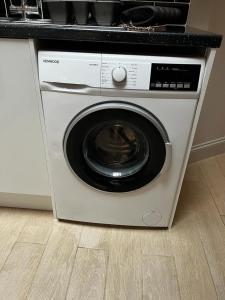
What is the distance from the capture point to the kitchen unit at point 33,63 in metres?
0.87

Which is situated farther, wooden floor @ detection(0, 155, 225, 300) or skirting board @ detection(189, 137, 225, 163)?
skirting board @ detection(189, 137, 225, 163)

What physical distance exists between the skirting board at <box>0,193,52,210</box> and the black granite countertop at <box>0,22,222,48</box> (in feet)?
2.54

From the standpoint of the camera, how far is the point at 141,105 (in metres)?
0.95

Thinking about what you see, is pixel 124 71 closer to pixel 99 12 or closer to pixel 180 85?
pixel 180 85

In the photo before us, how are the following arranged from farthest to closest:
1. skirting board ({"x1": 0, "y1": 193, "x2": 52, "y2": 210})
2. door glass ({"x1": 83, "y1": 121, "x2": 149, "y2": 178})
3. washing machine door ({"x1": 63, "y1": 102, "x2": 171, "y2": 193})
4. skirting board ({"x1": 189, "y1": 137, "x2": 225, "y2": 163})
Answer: skirting board ({"x1": 189, "y1": 137, "x2": 225, "y2": 163}) → skirting board ({"x1": 0, "y1": 193, "x2": 52, "y2": 210}) → door glass ({"x1": 83, "y1": 121, "x2": 149, "y2": 178}) → washing machine door ({"x1": 63, "y1": 102, "x2": 171, "y2": 193})

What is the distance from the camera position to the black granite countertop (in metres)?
0.86

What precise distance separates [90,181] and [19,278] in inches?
19.2

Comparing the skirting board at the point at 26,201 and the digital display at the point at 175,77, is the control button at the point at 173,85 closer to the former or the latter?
the digital display at the point at 175,77

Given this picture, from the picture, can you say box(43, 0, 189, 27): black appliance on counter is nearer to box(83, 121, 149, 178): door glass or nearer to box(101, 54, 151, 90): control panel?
box(101, 54, 151, 90): control panel

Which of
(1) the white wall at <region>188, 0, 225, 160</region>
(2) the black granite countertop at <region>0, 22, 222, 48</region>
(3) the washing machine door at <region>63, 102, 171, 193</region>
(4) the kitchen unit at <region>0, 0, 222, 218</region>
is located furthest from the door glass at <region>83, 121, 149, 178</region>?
(1) the white wall at <region>188, 0, 225, 160</region>

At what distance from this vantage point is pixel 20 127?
108 cm

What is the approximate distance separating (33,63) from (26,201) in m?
0.74

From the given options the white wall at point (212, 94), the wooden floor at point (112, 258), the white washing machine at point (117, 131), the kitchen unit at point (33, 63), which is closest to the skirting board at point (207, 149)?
the white wall at point (212, 94)

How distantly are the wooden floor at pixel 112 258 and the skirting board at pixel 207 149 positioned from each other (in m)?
0.45
